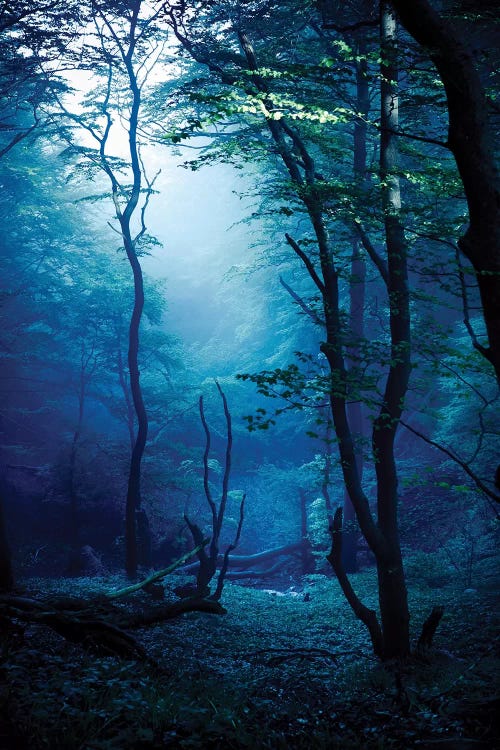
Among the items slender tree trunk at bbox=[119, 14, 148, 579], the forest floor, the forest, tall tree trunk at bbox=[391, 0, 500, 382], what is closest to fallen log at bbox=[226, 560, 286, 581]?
the forest

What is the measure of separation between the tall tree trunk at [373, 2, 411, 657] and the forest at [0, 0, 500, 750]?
45 mm

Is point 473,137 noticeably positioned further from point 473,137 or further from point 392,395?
point 392,395

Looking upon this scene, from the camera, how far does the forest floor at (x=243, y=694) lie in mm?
3615

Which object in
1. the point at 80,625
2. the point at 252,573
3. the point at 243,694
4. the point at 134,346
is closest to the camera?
the point at 243,694

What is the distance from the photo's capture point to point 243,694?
222 inches

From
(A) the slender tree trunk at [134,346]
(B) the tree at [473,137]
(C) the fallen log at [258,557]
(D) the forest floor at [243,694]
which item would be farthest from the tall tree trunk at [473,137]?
(C) the fallen log at [258,557]

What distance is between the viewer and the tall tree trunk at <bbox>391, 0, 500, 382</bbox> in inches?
163

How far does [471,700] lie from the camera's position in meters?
4.09

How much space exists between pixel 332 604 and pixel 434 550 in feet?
15.2

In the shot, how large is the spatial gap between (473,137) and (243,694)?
6337 millimetres

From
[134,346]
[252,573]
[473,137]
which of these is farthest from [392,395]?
[252,573]

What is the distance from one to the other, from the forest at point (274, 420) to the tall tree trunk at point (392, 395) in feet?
0.15

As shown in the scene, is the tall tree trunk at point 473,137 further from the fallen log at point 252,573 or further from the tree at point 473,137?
the fallen log at point 252,573

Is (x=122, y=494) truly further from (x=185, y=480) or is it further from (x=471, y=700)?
(x=471, y=700)
